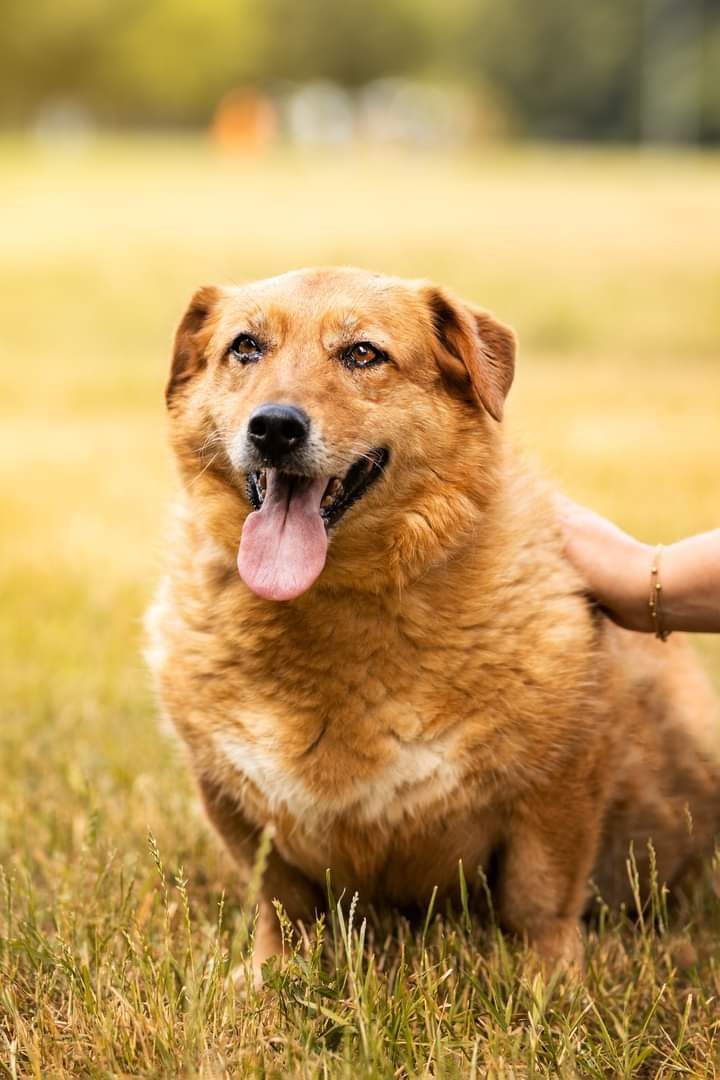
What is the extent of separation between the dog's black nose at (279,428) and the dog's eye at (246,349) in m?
0.36

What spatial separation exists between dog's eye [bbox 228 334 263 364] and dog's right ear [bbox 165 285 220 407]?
0.57 feet

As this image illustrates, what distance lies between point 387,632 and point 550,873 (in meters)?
0.71

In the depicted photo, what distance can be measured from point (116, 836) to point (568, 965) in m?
1.36

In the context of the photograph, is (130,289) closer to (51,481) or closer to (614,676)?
(51,481)

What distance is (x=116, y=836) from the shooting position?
12.6 ft

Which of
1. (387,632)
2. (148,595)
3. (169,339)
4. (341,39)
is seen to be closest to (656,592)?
(387,632)

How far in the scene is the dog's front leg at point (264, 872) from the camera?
3395 millimetres

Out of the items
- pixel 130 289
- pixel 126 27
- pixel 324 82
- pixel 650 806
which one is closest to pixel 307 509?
pixel 650 806

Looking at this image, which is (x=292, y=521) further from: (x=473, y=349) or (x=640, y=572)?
(x=640, y=572)

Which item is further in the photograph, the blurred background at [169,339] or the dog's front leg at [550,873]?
the blurred background at [169,339]

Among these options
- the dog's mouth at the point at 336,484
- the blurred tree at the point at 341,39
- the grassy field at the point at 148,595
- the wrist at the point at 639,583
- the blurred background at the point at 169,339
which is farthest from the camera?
the blurred tree at the point at 341,39

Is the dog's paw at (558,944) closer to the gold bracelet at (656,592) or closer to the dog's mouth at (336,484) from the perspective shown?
the gold bracelet at (656,592)

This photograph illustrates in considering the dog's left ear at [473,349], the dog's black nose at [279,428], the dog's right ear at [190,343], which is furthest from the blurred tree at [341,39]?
the dog's black nose at [279,428]

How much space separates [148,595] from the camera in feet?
21.5
